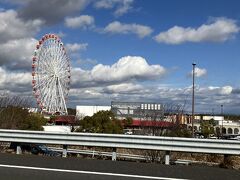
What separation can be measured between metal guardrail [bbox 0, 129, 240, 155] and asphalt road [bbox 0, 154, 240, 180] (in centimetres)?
65

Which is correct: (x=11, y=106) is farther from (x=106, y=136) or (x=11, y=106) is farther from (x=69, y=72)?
(x=69, y=72)

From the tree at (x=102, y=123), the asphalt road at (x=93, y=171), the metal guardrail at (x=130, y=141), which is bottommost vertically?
the asphalt road at (x=93, y=171)

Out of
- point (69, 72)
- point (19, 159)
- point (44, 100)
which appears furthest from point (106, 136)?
point (69, 72)

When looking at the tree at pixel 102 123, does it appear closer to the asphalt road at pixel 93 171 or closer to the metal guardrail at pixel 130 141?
the metal guardrail at pixel 130 141

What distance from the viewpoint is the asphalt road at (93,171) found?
8.98 m

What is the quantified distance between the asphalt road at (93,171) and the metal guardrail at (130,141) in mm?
652

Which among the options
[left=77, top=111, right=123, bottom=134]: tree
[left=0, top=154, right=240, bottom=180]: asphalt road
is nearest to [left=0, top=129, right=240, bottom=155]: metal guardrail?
[left=0, top=154, right=240, bottom=180]: asphalt road

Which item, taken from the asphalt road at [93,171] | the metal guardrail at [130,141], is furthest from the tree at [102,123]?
the asphalt road at [93,171]

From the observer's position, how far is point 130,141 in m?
11.5

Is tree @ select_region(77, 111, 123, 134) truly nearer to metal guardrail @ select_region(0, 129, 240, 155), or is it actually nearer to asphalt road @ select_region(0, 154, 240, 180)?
metal guardrail @ select_region(0, 129, 240, 155)

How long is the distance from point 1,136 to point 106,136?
11.1 feet

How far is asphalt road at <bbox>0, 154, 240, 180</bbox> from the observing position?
354 inches

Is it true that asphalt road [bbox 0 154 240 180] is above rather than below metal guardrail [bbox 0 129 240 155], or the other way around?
below

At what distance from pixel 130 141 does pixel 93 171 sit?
6.99 feet
